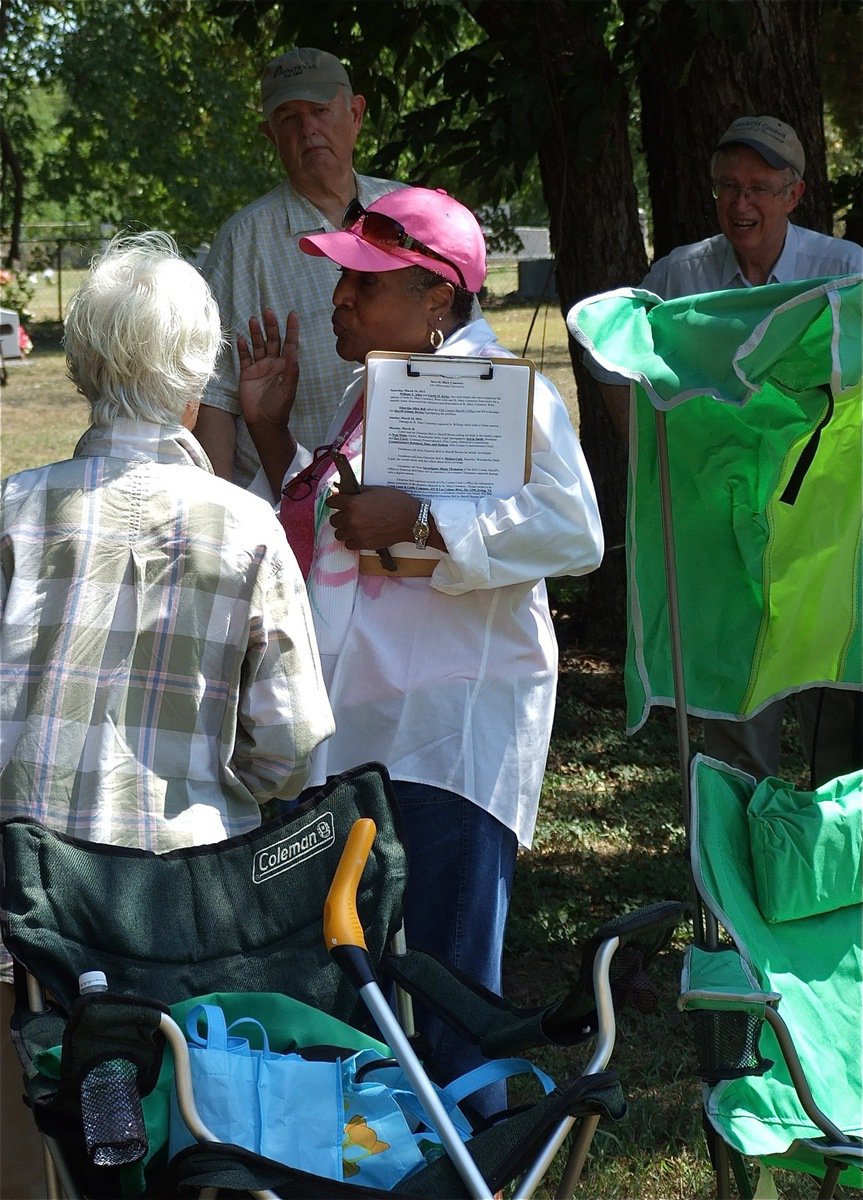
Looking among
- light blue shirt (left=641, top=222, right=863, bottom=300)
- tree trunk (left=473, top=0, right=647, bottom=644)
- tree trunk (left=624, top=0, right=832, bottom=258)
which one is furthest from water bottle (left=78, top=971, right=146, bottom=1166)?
tree trunk (left=624, top=0, right=832, bottom=258)

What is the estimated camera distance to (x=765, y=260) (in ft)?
12.5

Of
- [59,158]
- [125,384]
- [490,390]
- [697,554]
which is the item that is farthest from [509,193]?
[59,158]

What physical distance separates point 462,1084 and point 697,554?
1239 mm

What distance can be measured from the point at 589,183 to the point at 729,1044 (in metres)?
4.21

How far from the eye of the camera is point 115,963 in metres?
2.09

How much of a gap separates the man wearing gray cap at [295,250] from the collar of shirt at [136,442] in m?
0.86

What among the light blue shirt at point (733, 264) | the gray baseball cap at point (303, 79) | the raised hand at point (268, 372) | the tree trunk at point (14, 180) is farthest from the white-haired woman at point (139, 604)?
the tree trunk at point (14, 180)

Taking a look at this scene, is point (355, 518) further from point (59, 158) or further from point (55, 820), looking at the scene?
point (59, 158)

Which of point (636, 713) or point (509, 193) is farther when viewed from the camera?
point (509, 193)

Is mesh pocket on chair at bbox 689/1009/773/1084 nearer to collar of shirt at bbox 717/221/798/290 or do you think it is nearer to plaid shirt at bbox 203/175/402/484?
plaid shirt at bbox 203/175/402/484

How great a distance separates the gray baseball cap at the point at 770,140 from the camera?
12.3 feet

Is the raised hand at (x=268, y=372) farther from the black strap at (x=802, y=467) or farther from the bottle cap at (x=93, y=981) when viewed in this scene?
the bottle cap at (x=93, y=981)

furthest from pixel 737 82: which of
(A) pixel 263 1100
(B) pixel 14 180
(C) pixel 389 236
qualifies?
(B) pixel 14 180

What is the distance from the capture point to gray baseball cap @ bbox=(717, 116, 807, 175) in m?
3.75
